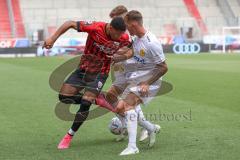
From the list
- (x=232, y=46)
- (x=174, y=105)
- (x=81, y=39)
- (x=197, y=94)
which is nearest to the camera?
(x=174, y=105)

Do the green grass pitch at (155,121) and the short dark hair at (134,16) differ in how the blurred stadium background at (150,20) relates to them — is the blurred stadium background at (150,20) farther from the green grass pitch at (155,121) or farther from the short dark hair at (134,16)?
the short dark hair at (134,16)

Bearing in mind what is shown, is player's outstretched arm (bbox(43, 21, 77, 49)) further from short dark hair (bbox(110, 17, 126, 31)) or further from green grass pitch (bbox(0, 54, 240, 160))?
green grass pitch (bbox(0, 54, 240, 160))

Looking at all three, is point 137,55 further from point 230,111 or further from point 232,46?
point 232,46

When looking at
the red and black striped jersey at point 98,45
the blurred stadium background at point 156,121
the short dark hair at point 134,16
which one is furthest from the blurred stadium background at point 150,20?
the short dark hair at point 134,16

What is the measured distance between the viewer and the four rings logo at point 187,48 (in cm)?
4222

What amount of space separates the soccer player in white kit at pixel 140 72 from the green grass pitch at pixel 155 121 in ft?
1.20

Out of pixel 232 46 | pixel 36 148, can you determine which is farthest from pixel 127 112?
pixel 232 46

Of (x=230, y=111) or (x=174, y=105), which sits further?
(x=174, y=105)

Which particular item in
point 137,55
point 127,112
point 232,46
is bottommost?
point 232,46

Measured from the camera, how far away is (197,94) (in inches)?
559

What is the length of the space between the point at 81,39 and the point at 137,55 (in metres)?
33.9

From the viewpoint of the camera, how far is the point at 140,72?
7.70 metres

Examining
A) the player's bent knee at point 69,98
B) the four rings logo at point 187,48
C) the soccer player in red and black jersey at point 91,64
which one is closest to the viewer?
the soccer player in red and black jersey at point 91,64

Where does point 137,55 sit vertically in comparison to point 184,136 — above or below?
above
